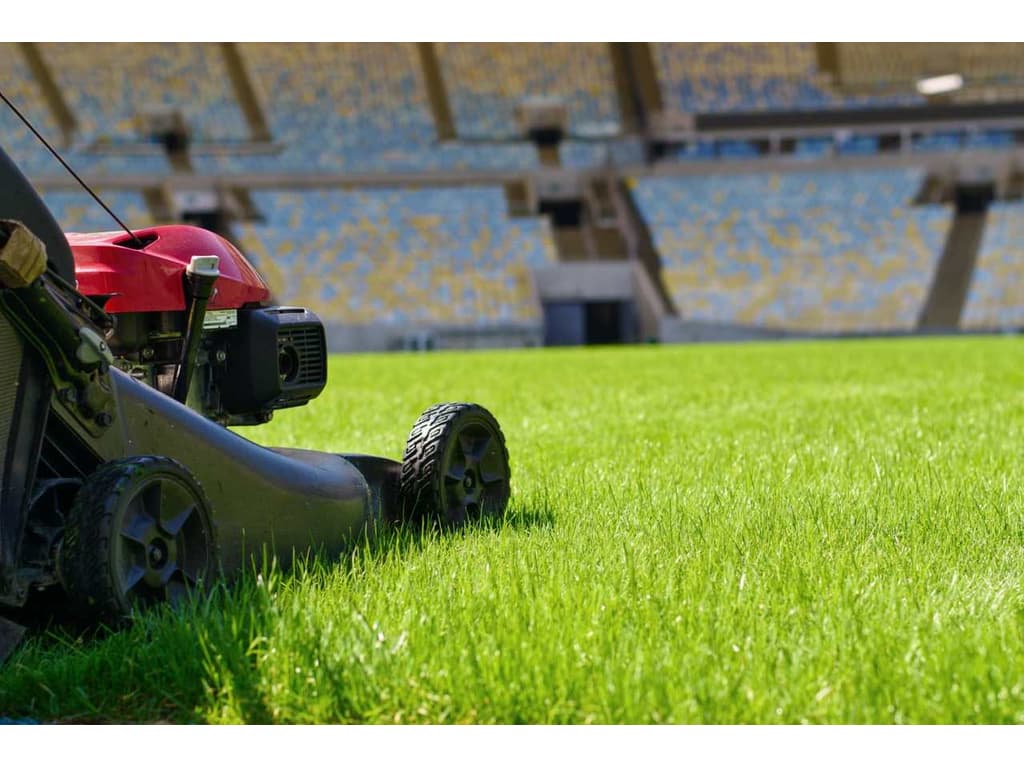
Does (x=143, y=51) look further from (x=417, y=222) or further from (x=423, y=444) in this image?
(x=423, y=444)

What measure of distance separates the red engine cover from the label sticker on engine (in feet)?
0.06

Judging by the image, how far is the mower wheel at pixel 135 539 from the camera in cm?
226

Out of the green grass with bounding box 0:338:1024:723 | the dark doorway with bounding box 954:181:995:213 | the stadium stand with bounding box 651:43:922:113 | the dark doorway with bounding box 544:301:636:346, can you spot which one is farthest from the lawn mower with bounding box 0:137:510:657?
the dark doorway with bounding box 954:181:995:213

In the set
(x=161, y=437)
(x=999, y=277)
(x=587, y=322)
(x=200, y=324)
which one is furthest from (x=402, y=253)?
(x=161, y=437)

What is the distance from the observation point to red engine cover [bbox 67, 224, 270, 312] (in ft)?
9.55

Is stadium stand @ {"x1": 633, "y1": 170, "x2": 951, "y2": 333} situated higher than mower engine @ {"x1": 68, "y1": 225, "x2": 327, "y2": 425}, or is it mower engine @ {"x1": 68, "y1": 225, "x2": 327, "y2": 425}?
mower engine @ {"x1": 68, "y1": 225, "x2": 327, "y2": 425}

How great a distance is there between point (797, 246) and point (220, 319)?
37.5 m

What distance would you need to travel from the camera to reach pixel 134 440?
2.60m

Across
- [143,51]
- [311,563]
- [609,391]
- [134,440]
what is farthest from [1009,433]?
[143,51]

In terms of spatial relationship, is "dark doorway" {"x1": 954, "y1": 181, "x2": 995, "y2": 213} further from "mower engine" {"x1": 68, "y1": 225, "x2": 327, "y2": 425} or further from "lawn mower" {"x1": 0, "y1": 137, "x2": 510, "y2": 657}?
"mower engine" {"x1": 68, "y1": 225, "x2": 327, "y2": 425}

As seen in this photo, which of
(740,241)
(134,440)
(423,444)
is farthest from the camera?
(740,241)

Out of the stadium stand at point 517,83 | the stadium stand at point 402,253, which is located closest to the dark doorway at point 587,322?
the stadium stand at point 402,253

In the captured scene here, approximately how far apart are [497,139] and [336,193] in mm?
6147

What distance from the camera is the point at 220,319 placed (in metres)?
3.26
